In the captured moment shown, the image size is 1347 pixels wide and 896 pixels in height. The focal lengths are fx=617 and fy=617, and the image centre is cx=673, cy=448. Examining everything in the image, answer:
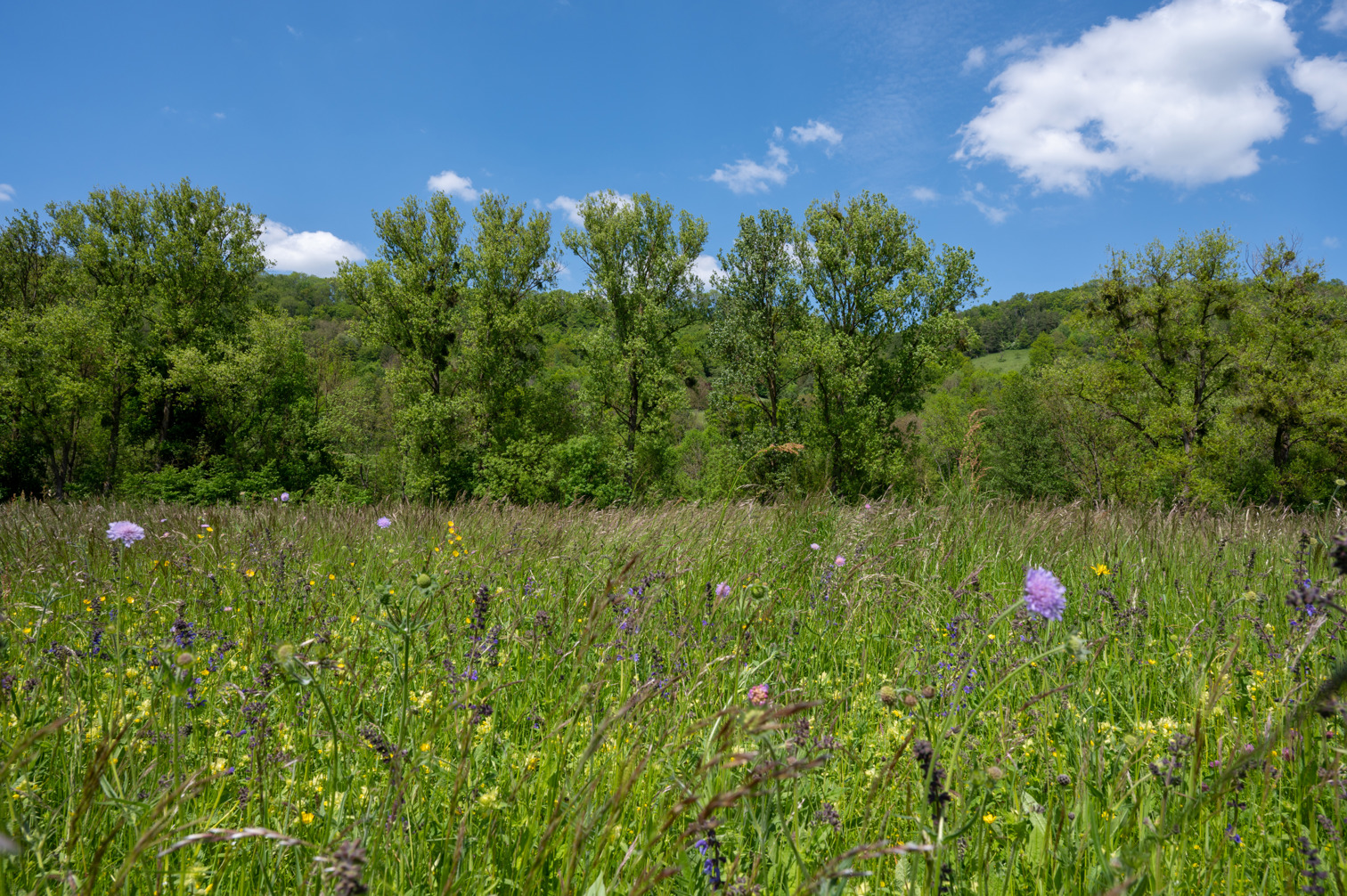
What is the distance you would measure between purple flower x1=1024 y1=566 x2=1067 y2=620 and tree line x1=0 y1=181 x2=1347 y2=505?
2420 cm

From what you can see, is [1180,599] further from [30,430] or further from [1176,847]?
[30,430]

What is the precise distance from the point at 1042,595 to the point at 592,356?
27619 millimetres

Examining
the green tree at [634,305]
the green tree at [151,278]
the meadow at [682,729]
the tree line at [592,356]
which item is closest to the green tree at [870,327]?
the tree line at [592,356]

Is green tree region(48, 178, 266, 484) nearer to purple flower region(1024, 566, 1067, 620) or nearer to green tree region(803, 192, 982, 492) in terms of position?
green tree region(803, 192, 982, 492)

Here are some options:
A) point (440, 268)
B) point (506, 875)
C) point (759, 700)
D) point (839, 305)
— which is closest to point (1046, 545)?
point (759, 700)

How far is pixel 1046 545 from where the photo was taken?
13.8ft

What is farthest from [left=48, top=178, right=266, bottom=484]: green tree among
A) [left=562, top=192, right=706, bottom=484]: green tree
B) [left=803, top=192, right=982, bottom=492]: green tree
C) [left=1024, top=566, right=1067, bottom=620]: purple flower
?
[left=1024, top=566, right=1067, bottom=620]: purple flower

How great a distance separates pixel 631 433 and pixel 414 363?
10.2m

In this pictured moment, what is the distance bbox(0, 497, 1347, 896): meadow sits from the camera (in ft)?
3.97

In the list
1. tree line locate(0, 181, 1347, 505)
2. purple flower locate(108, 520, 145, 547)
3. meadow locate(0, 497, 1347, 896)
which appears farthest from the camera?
tree line locate(0, 181, 1347, 505)

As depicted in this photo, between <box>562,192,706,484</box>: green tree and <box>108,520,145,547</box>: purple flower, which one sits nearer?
<box>108,520,145,547</box>: purple flower

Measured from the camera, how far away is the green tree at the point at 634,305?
27688mm

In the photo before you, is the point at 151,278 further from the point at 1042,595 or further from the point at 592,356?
the point at 1042,595

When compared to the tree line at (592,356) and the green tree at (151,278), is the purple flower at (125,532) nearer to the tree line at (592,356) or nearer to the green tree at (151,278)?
the tree line at (592,356)
